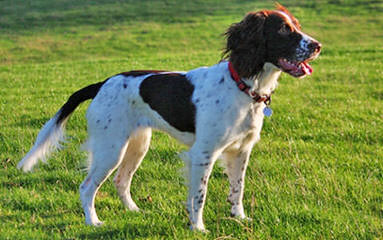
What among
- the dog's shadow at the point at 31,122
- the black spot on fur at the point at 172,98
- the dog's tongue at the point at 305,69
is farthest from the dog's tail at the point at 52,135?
the dog's shadow at the point at 31,122

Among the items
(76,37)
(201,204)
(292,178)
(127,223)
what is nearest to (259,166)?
(292,178)

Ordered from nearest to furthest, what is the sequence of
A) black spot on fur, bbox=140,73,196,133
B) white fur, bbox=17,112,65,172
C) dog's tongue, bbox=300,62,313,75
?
dog's tongue, bbox=300,62,313,75 → black spot on fur, bbox=140,73,196,133 → white fur, bbox=17,112,65,172

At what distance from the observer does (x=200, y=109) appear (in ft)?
14.5

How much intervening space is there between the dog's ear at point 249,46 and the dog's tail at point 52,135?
147 cm

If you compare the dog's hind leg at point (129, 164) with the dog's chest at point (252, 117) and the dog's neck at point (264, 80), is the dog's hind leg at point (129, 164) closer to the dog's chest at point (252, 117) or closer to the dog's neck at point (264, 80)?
the dog's chest at point (252, 117)

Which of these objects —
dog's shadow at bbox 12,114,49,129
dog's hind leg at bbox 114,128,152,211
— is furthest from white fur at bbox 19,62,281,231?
dog's shadow at bbox 12,114,49,129

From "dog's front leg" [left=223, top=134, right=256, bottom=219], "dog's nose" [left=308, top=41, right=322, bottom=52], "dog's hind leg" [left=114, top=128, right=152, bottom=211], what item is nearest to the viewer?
"dog's nose" [left=308, top=41, right=322, bottom=52]

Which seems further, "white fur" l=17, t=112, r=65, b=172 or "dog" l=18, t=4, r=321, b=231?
"white fur" l=17, t=112, r=65, b=172

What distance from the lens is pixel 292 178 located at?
18.1 feet

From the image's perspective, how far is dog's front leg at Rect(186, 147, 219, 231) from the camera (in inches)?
173

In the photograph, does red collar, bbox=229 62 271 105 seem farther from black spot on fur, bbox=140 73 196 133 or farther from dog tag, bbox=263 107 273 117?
black spot on fur, bbox=140 73 196 133

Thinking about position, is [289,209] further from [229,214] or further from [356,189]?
[356,189]

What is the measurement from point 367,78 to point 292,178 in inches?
255

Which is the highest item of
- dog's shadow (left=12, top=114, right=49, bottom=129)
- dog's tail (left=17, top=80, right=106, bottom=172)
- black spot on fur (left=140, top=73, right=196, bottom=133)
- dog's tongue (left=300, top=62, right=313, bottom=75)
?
dog's tongue (left=300, top=62, right=313, bottom=75)
